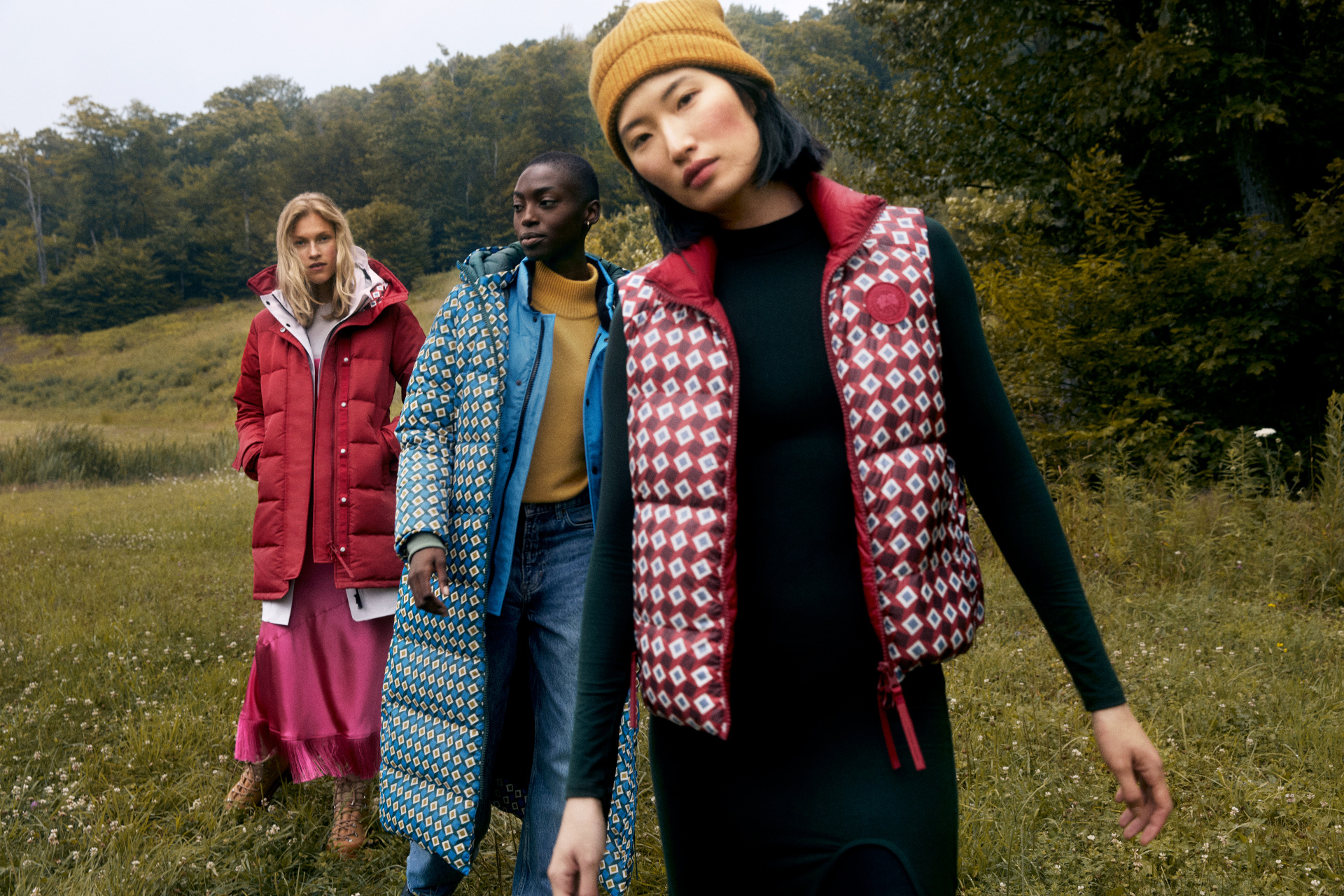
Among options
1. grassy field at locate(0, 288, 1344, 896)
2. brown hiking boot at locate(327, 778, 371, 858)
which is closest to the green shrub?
grassy field at locate(0, 288, 1344, 896)

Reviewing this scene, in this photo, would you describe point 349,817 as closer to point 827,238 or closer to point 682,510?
Result: point 682,510

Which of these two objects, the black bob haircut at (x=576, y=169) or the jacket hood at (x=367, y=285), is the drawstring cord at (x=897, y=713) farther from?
the jacket hood at (x=367, y=285)

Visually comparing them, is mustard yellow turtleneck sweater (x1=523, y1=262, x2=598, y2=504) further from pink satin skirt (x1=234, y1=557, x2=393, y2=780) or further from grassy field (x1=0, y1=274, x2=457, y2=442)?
grassy field (x1=0, y1=274, x2=457, y2=442)

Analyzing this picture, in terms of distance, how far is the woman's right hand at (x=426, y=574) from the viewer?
2.41 m

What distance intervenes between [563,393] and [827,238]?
143 cm

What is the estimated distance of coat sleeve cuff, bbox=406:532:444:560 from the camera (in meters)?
2.44

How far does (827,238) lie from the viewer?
1.37m

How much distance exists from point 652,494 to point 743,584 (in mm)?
179

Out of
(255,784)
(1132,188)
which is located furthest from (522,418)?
(1132,188)

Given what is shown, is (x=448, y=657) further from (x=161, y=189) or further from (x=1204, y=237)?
(x=161, y=189)

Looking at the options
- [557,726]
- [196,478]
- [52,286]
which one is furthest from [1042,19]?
[52,286]

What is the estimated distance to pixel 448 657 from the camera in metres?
2.59

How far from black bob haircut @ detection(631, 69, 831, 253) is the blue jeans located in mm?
1304

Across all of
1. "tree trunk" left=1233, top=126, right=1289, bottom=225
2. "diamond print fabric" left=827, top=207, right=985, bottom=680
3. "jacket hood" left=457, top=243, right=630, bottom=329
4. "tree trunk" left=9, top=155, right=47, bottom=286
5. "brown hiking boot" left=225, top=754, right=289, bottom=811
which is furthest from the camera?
"tree trunk" left=9, top=155, right=47, bottom=286
